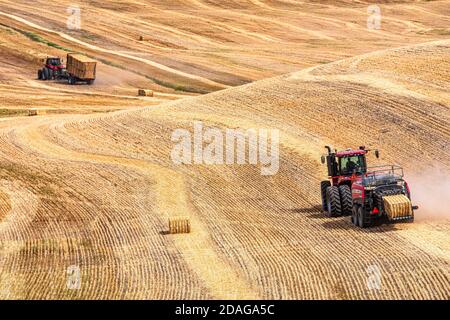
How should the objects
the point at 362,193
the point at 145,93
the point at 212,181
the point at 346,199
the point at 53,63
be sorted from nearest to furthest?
the point at 362,193, the point at 346,199, the point at 212,181, the point at 145,93, the point at 53,63

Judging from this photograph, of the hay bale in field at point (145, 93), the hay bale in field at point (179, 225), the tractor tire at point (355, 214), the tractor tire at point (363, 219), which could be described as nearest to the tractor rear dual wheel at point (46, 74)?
the hay bale in field at point (145, 93)

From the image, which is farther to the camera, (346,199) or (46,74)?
(46,74)

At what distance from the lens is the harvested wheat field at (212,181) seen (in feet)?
89.8

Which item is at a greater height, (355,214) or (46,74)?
(355,214)

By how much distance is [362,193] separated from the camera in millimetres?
33125

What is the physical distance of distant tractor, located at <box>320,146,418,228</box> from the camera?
31953 mm

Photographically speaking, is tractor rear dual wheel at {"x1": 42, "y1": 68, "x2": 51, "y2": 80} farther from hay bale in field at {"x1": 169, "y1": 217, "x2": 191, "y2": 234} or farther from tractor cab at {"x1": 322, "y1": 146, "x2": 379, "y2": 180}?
hay bale in field at {"x1": 169, "y1": 217, "x2": 191, "y2": 234}

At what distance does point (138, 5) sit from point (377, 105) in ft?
228

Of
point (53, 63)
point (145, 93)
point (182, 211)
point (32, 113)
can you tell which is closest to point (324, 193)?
point (182, 211)

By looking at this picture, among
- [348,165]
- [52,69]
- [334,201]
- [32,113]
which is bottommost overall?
[52,69]

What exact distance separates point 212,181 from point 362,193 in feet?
38.7

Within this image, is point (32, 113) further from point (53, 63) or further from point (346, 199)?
point (346, 199)

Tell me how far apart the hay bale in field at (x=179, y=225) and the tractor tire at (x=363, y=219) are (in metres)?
5.76
